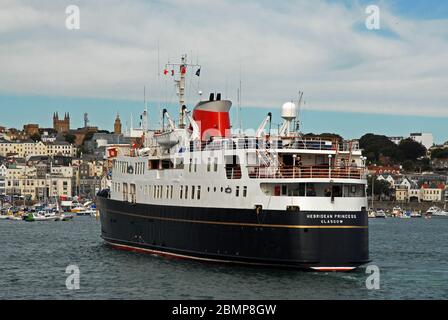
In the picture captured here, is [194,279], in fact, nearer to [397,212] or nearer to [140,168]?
[140,168]

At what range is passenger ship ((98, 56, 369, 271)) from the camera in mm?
40156

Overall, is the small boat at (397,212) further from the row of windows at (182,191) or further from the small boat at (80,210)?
the row of windows at (182,191)

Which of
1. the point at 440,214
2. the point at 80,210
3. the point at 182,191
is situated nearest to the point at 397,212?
the point at 440,214

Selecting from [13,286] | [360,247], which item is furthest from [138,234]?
[360,247]

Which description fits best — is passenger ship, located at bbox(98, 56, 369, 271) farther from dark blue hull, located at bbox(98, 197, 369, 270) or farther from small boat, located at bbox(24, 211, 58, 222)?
small boat, located at bbox(24, 211, 58, 222)

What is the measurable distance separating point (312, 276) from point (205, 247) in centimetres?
740

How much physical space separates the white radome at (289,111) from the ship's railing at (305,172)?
470cm

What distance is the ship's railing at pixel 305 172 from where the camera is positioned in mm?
41125

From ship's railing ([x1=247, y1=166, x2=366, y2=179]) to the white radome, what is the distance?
4698mm

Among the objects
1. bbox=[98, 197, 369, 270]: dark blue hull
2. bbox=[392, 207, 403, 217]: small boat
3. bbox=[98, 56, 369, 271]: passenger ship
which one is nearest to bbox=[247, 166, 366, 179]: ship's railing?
bbox=[98, 56, 369, 271]: passenger ship

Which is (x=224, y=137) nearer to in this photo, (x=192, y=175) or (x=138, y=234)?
(x=192, y=175)

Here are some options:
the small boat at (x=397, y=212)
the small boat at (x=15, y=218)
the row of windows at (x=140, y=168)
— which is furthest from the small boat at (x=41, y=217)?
the small boat at (x=397, y=212)

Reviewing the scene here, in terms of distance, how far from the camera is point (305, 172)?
41.3 metres

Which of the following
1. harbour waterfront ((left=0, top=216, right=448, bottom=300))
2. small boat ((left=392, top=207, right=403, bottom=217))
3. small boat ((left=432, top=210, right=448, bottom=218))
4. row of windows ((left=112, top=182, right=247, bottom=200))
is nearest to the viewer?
harbour waterfront ((left=0, top=216, right=448, bottom=300))
